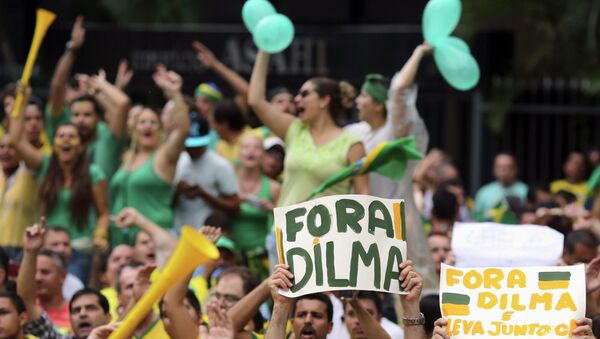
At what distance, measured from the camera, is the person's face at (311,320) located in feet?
27.7

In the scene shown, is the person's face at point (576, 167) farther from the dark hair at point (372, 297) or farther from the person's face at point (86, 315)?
the person's face at point (86, 315)

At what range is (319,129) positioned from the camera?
9.81 meters

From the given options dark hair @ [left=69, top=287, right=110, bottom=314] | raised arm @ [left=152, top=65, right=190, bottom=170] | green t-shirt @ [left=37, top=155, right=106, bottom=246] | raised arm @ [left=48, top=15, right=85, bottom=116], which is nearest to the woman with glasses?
dark hair @ [left=69, top=287, right=110, bottom=314]

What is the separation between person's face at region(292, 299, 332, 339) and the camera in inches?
332

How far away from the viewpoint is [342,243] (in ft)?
24.0

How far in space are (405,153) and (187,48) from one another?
21.6 feet

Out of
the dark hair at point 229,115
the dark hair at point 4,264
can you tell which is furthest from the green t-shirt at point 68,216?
the dark hair at point 4,264

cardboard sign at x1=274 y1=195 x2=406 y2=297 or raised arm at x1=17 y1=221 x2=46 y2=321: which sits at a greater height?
cardboard sign at x1=274 y1=195 x2=406 y2=297

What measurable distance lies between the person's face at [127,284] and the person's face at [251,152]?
2.49 m

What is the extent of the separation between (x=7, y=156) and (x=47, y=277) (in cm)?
191

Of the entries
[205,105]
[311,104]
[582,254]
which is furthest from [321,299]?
[205,105]

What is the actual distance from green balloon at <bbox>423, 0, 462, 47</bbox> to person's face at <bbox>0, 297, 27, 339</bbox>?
3038 millimetres

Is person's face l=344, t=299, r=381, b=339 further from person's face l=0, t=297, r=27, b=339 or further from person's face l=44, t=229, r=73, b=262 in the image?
person's face l=44, t=229, r=73, b=262

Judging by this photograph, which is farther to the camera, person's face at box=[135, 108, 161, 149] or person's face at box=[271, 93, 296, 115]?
person's face at box=[271, 93, 296, 115]
